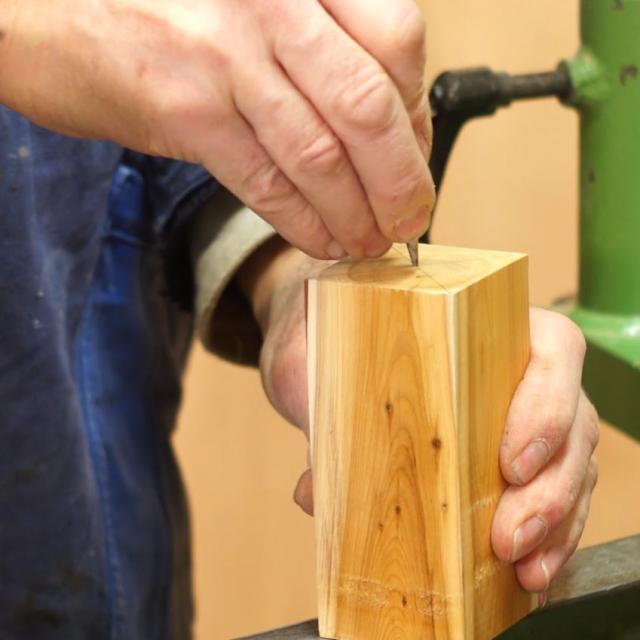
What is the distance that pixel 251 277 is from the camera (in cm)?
74

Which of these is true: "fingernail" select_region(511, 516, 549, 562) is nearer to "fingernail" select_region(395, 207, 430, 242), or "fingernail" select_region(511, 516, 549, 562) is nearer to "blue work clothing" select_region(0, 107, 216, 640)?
"fingernail" select_region(395, 207, 430, 242)

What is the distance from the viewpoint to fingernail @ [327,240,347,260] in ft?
1.66

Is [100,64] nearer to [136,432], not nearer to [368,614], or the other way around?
[368,614]

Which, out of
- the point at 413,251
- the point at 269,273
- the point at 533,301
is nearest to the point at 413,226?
the point at 413,251

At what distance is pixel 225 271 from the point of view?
72 cm

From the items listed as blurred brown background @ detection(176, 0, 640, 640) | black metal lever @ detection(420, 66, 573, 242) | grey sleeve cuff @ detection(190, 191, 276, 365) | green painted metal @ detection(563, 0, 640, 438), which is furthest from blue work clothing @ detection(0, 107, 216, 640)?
A: blurred brown background @ detection(176, 0, 640, 640)

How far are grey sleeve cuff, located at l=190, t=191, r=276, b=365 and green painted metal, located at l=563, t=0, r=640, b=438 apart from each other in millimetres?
224

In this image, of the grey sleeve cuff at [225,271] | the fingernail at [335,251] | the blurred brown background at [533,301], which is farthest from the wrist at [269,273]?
the blurred brown background at [533,301]

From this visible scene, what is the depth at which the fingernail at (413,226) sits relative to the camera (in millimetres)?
488

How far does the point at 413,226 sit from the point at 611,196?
0.29 meters

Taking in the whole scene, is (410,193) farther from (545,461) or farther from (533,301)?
(533,301)

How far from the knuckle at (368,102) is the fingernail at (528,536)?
197mm

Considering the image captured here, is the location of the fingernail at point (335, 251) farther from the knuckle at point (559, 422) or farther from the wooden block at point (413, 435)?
the knuckle at point (559, 422)

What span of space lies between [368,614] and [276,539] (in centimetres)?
113
